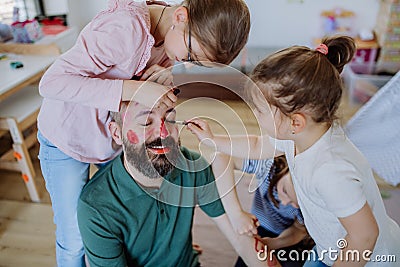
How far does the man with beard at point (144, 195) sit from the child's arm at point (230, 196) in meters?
0.03

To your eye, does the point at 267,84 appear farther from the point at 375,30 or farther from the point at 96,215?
the point at 375,30

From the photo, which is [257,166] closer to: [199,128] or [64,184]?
[199,128]

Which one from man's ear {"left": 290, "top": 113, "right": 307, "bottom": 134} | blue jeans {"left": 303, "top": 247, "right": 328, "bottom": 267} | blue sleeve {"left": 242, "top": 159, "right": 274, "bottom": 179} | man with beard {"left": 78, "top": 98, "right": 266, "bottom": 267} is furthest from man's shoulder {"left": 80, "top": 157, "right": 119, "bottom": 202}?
blue jeans {"left": 303, "top": 247, "right": 328, "bottom": 267}

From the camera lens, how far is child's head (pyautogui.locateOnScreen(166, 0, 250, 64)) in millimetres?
851

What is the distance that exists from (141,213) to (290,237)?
553 millimetres

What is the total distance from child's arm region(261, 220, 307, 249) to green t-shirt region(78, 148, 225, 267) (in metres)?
0.28

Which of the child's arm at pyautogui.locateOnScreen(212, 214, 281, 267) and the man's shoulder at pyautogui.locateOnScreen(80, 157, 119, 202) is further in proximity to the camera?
the child's arm at pyautogui.locateOnScreen(212, 214, 281, 267)

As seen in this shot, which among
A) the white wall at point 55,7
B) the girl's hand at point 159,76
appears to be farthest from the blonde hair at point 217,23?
the white wall at point 55,7

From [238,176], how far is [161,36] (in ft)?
1.21

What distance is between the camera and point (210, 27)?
0.85 m

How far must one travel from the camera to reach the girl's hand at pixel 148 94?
86cm

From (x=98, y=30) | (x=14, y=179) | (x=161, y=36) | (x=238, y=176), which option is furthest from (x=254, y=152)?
(x=14, y=179)

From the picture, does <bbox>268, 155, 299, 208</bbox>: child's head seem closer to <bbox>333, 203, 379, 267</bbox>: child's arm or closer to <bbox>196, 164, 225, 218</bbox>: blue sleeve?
<bbox>196, 164, 225, 218</bbox>: blue sleeve

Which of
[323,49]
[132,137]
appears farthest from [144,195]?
[323,49]
